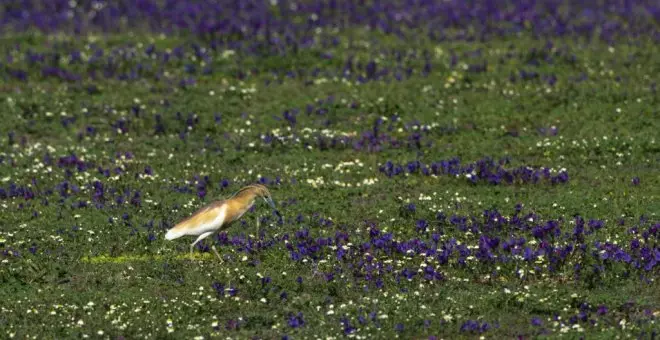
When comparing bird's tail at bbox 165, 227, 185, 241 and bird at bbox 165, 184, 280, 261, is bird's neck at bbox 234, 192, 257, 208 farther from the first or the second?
bird's tail at bbox 165, 227, 185, 241

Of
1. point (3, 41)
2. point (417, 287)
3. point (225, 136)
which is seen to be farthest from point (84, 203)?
point (3, 41)

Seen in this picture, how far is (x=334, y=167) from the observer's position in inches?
915

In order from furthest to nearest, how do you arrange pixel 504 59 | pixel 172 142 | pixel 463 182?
pixel 504 59 → pixel 172 142 → pixel 463 182

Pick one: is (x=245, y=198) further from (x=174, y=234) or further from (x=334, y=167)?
(x=334, y=167)

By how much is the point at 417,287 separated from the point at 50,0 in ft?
77.5

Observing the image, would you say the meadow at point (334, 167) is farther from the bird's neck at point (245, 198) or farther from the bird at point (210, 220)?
the bird's neck at point (245, 198)

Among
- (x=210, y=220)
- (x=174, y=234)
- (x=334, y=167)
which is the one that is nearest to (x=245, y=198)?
(x=210, y=220)

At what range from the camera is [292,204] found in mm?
20844

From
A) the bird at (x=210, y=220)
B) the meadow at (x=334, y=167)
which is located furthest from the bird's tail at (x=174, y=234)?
the meadow at (x=334, y=167)

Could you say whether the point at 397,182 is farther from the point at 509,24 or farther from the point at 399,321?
the point at 509,24

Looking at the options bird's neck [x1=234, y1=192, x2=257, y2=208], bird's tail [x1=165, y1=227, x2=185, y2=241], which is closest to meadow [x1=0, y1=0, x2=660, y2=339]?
bird's tail [x1=165, y1=227, x2=185, y2=241]

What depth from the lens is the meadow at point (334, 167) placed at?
15656 millimetres

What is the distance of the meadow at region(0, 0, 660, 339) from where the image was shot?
15.7 m

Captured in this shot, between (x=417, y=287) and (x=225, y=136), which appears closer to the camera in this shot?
(x=417, y=287)
